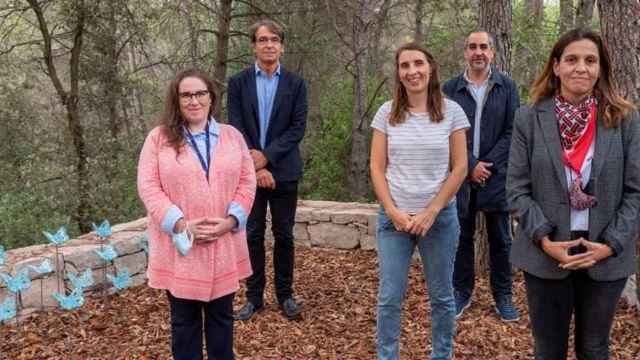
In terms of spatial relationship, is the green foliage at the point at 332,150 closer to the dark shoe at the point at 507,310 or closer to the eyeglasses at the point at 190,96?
the dark shoe at the point at 507,310

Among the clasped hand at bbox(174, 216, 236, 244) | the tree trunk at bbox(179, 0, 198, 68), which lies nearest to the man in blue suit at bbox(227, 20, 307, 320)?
the clasped hand at bbox(174, 216, 236, 244)

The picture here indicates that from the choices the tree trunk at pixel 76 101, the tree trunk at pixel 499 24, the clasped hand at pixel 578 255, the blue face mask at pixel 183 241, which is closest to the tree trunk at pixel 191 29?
the tree trunk at pixel 76 101

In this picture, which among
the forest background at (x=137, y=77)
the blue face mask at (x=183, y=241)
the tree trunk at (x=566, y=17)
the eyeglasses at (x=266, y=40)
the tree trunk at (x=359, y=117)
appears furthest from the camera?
the tree trunk at (x=359, y=117)

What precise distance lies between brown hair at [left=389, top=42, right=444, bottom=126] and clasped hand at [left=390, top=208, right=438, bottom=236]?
427 millimetres

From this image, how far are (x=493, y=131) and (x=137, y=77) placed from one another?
8212 mm

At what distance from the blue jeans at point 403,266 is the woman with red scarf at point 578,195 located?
53 cm

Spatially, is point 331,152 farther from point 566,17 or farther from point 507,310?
point 507,310

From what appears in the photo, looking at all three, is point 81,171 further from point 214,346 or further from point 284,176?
point 214,346

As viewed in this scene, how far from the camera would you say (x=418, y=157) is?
277cm

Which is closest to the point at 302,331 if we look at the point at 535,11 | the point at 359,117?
the point at 359,117

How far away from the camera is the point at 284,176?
146 inches

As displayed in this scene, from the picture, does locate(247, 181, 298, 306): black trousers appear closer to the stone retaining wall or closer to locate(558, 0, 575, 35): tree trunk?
the stone retaining wall

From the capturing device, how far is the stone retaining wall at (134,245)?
4066 millimetres

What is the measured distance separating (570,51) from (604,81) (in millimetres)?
183
